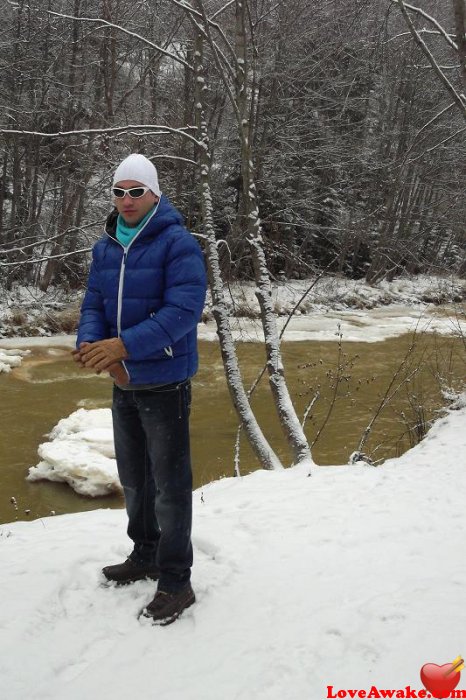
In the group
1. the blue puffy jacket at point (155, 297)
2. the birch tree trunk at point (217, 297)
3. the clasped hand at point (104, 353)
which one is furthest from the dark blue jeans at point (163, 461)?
the birch tree trunk at point (217, 297)

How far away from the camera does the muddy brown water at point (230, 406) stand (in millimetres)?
6863

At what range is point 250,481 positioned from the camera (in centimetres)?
454

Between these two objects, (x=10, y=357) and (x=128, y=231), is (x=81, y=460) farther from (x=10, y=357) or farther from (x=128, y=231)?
(x=10, y=357)

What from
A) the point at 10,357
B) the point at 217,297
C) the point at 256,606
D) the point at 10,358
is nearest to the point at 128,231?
the point at 256,606

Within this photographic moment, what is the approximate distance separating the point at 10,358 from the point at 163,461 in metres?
9.93

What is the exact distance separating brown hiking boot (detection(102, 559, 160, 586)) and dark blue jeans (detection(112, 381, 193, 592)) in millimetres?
185

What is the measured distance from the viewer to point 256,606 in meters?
2.49

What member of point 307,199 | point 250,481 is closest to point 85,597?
point 250,481

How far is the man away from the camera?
2236mm

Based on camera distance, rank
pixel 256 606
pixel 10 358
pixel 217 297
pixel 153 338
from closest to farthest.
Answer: pixel 153 338 < pixel 256 606 < pixel 217 297 < pixel 10 358

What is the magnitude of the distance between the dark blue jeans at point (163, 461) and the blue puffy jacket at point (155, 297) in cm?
12

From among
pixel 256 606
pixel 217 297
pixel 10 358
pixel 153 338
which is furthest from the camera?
pixel 10 358

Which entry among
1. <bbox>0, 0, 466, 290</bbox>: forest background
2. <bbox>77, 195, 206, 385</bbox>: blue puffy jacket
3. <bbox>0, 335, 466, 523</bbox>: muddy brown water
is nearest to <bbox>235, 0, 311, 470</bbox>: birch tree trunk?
<bbox>0, 335, 466, 523</bbox>: muddy brown water

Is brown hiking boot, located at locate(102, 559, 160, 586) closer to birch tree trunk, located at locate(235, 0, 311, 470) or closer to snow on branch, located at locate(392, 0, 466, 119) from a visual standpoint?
birch tree trunk, located at locate(235, 0, 311, 470)
